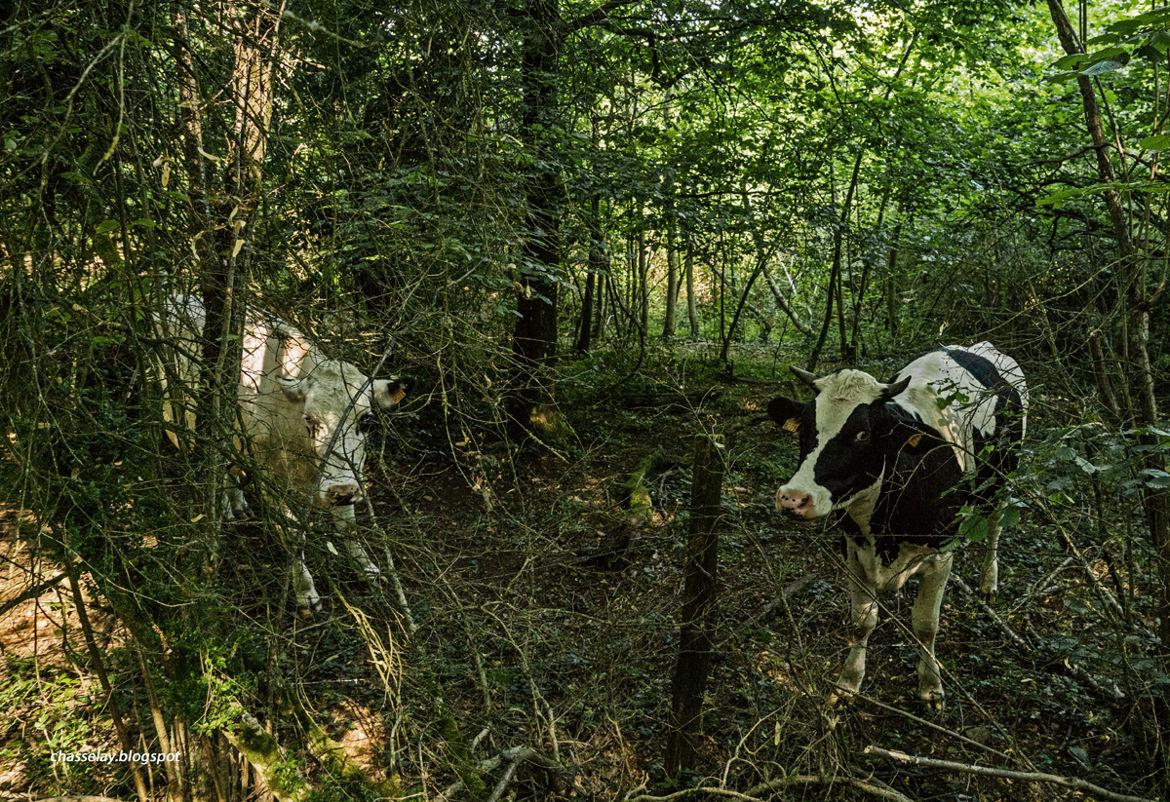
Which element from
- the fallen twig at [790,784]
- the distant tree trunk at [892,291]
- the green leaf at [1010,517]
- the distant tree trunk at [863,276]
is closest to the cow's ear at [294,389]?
the fallen twig at [790,784]

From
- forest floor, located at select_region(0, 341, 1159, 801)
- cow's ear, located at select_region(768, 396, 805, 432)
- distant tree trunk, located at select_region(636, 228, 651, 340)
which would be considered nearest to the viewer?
forest floor, located at select_region(0, 341, 1159, 801)

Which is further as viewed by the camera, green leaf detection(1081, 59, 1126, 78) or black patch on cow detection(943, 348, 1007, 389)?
black patch on cow detection(943, 348, 1007, 389)

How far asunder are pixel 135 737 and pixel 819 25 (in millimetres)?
7576

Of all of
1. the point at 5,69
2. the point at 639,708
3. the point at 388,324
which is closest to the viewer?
the point at 5,69

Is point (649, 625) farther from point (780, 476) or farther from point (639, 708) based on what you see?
point (780, 476)

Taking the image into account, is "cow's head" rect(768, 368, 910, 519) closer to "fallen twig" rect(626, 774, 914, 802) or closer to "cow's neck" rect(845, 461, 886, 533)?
"cow's neck" rect(845, 461, 886, 533)

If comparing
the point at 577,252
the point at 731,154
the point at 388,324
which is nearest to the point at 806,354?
the point at 731,154

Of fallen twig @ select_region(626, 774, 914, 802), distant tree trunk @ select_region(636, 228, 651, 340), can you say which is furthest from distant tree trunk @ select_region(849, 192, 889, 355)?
fallen twig @ select_region(626, 774, 914, 802)

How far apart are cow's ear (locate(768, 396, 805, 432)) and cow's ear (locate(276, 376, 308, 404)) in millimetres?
3210

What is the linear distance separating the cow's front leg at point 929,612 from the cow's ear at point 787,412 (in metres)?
1.13

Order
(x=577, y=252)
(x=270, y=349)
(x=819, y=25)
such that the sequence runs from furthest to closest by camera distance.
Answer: (x=577, y=252)
(x=819, y=25)
(x=270, y=349)

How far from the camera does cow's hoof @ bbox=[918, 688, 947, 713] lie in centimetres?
440

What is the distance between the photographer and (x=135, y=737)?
3.95m

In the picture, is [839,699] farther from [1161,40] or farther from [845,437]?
[1161,40]
